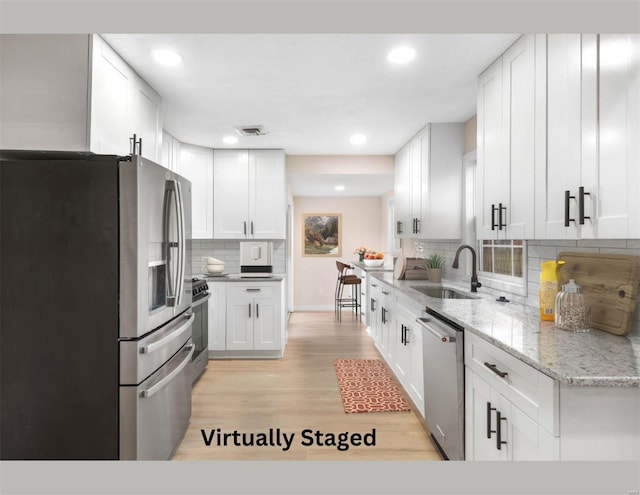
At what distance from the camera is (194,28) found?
1932 millimetres

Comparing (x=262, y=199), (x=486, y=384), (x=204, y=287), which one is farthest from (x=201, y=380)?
(x=486, y=384)

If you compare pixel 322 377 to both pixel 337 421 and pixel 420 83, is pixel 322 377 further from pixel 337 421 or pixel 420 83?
pixel 420 83

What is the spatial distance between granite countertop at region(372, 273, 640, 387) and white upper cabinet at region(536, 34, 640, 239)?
431 millimetres

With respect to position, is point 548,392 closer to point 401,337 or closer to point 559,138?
point 559,138

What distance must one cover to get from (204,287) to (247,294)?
495mm

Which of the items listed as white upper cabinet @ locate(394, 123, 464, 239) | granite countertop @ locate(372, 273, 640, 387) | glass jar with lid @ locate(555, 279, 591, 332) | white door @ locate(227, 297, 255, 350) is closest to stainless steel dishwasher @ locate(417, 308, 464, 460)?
granite countertop @ locate(372, 273, 640, 387)

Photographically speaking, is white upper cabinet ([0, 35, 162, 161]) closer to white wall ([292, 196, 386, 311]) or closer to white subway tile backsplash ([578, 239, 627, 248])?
white subway tile backsplash ([578, 239, 627, 248])

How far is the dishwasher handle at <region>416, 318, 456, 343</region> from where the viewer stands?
78.0 inches

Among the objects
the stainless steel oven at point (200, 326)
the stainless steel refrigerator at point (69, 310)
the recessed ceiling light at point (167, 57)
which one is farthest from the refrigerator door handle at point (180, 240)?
the stainless steel oven at point (200, 326)

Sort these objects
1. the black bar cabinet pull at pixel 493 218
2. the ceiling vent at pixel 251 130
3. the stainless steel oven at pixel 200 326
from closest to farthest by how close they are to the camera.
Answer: the black bar cabinet pull at pixel 493 218 → the stainless steel oven at pixel 200 326 → the ceiling vent at pixel 251 130

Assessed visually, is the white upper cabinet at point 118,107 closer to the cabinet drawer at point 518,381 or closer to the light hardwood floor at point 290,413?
the light hardwood floor at point 290,413

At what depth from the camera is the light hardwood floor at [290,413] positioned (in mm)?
2328

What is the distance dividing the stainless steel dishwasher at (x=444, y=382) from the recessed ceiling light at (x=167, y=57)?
226cm

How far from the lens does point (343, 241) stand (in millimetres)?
7672
